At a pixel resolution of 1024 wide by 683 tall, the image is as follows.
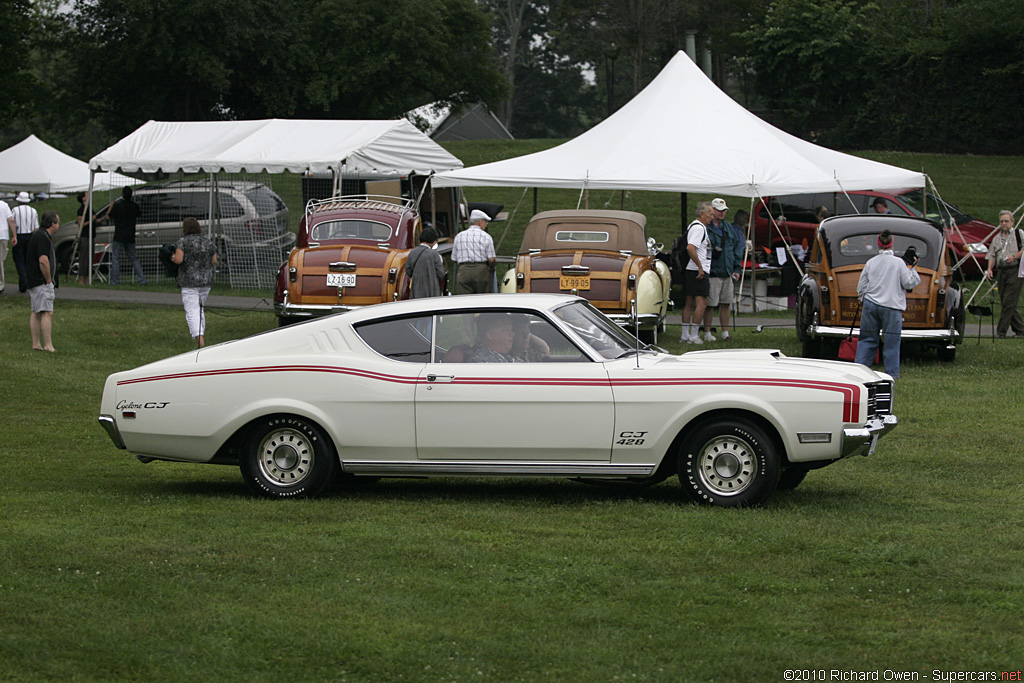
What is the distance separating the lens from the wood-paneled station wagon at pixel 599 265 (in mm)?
16031

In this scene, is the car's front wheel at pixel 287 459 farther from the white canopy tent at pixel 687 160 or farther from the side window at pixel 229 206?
the side window at pixel 229 206

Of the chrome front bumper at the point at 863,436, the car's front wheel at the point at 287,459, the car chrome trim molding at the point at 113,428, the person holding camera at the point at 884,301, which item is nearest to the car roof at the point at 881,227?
the person holding camera at the point at 884,301

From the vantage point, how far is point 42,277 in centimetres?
1577

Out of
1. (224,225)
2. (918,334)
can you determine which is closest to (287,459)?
(918,334)

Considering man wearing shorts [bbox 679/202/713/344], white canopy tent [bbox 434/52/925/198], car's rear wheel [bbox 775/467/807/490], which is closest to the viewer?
car's rear wheel [bbox 775/467/807/490]

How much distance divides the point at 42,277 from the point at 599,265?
714 cm

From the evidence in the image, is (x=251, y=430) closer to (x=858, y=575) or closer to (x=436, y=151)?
(x=858, y=575)

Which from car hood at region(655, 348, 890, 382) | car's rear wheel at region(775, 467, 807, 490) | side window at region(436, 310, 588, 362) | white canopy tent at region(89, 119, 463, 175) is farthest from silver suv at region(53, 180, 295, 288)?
car hood at region(655, 348, 890, 382)

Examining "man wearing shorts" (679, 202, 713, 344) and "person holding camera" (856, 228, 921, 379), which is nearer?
"person holding camera" (856, 228, 921, 379)

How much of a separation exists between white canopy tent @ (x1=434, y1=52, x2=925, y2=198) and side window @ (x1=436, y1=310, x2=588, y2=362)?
36.5 feet

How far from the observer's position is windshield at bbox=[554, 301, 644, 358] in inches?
321

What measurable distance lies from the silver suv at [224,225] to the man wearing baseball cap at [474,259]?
28.1ft

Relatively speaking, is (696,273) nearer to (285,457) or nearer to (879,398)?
(879,398)

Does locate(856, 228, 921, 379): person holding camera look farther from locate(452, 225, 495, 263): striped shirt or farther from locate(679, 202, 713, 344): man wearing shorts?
locate(452, 225, 495, 263): striped shirt
